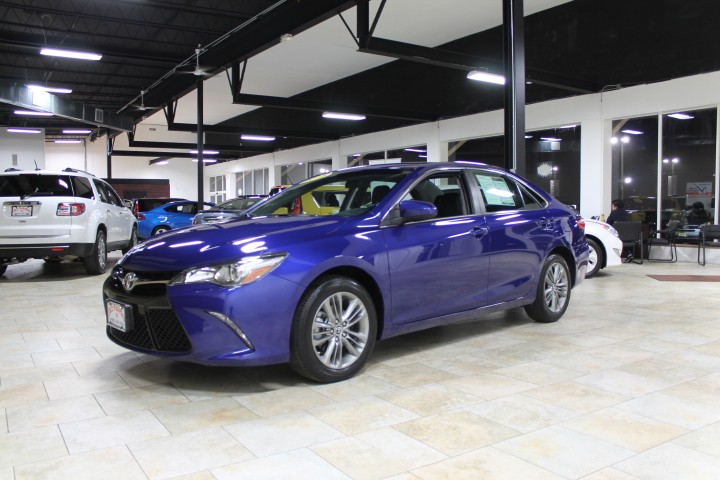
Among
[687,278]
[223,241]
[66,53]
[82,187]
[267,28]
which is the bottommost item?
[687,278]

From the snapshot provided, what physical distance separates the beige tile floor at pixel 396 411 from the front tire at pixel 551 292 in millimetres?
222

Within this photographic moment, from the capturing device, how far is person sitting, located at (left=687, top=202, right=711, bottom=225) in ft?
38.8

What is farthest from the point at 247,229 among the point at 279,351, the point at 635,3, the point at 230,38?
the point at 635,3

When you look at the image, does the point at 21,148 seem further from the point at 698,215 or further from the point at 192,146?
the point at 698,215

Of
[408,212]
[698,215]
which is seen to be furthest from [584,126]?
[408,212]

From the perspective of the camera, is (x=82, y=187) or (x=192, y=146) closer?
(x=82, y=187)

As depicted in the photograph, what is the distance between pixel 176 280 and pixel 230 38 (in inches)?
426

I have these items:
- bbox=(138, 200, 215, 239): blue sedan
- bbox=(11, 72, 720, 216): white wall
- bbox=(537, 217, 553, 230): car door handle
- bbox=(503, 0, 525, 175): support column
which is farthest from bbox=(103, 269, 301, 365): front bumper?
bbox=(138, 200, 215, 239): blue sedan

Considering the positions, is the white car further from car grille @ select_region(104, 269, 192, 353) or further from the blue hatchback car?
car grille @ select_region(104, 269, 192, 353)

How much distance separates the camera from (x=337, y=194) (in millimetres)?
4512

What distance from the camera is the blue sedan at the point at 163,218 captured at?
1653cm

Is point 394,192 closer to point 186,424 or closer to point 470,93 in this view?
point 186,424

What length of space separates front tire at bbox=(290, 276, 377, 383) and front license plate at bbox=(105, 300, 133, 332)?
1.02 m

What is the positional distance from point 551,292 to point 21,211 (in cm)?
725
